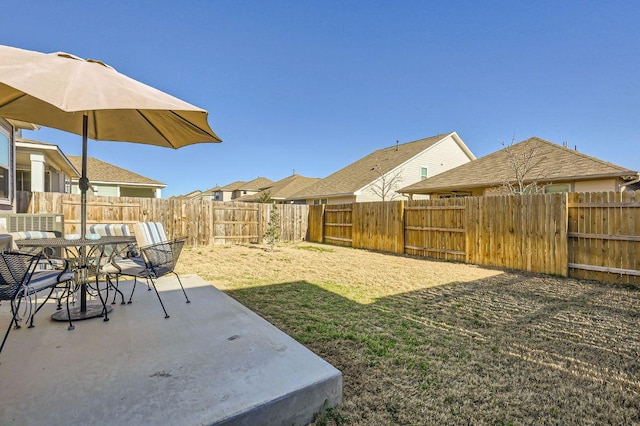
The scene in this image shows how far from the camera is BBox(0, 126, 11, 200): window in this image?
22.3 feet

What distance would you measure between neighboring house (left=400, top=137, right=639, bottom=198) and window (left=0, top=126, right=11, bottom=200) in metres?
14.7

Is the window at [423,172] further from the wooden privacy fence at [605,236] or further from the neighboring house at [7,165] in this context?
the neighboring house at [7,165]

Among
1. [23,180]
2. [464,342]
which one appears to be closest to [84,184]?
[464,342]

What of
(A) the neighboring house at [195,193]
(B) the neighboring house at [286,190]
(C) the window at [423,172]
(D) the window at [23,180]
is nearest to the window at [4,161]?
(D) the window at [23,180]

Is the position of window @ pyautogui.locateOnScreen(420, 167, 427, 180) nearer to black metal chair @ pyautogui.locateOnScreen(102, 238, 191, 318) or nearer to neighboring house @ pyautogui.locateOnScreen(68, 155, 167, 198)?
neighboring house @ pyautogui.locateOnScreen(68, 155, 167, 198)

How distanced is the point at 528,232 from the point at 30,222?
11.4 meters

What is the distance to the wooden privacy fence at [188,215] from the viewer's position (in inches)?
401

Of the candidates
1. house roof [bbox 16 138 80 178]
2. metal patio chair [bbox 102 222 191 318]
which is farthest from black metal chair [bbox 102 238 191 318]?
house roof [bbox 16 138 80 178]

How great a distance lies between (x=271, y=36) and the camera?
38.8 feet

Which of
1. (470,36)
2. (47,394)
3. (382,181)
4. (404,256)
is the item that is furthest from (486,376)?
(382,181)

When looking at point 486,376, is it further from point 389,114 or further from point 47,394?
point 389,114

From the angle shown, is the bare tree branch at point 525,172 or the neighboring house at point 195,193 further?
the neighboring house at point 195,193

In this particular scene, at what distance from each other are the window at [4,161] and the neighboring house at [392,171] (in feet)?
48.4

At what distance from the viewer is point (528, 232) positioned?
24.3 feet
